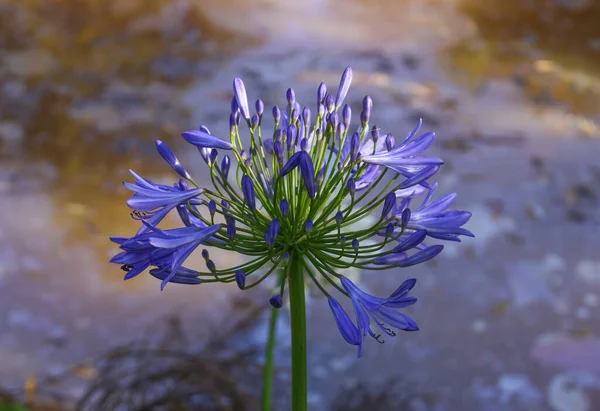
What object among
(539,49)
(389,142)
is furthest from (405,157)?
(539,49)

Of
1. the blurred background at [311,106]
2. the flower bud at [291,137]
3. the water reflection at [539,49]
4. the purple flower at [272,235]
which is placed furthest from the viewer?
the water reflection at [539,49]

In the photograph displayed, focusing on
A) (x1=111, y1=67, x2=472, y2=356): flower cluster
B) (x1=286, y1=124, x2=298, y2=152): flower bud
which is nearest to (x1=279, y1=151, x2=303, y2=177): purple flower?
(x1=111, y1=67, x2=472, y2=356): flower cluster

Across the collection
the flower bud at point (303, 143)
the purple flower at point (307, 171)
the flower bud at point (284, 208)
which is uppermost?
the flower bud at point (303, 143)

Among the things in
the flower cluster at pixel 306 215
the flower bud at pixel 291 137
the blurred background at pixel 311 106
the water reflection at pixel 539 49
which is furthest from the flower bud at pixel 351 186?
the water reflection at pixel 539 49

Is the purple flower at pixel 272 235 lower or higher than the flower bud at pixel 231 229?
lower

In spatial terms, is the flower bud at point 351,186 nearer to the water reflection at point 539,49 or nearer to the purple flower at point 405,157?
the purple flower at point 405,157

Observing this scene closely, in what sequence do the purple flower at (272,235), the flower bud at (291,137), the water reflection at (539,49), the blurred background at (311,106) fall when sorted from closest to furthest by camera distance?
1. the purple flower at (272,235)
2. the flower bud at (291,137)
3. the blurred background at (311,106)
4. the water reflection at (539,49)

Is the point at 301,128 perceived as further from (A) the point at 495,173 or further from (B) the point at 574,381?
(A) the point at 495,173
